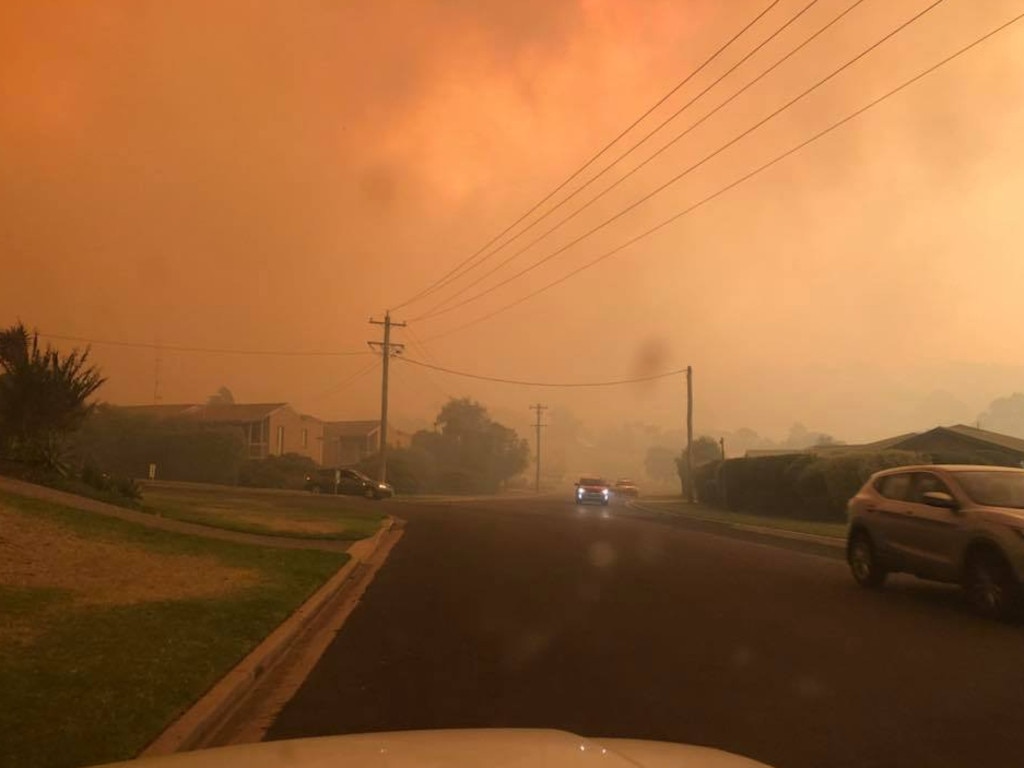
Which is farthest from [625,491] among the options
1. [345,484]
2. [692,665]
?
[692,665]

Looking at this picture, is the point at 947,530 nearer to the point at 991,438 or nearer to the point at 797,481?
the point at 797,481

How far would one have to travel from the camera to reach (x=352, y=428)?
92.4 m

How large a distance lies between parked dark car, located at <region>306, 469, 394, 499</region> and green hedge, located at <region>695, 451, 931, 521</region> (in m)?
16.6

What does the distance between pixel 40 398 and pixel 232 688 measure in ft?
53.5

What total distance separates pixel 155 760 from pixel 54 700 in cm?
312

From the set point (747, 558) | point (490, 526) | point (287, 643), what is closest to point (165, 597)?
point (287, 643)

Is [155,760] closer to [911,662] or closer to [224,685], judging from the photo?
[224,685]

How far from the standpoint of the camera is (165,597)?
430 inches

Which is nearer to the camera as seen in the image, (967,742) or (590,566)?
(967,742)

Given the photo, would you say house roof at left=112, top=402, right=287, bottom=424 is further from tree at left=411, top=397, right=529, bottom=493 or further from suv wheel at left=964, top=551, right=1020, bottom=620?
suv wheel at left=964, top=551, right=1020, bottom=620

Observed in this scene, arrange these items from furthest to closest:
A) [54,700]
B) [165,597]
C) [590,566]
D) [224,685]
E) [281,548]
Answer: [281,548] < [590,566] < [165,597] < [224,685] < [54,700]

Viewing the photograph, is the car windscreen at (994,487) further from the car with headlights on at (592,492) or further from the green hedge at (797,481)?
the car with headlights on at (592,492)

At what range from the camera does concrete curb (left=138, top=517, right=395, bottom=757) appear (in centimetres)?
585

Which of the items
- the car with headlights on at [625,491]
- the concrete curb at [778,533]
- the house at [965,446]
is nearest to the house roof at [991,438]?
the house at [965,446]
